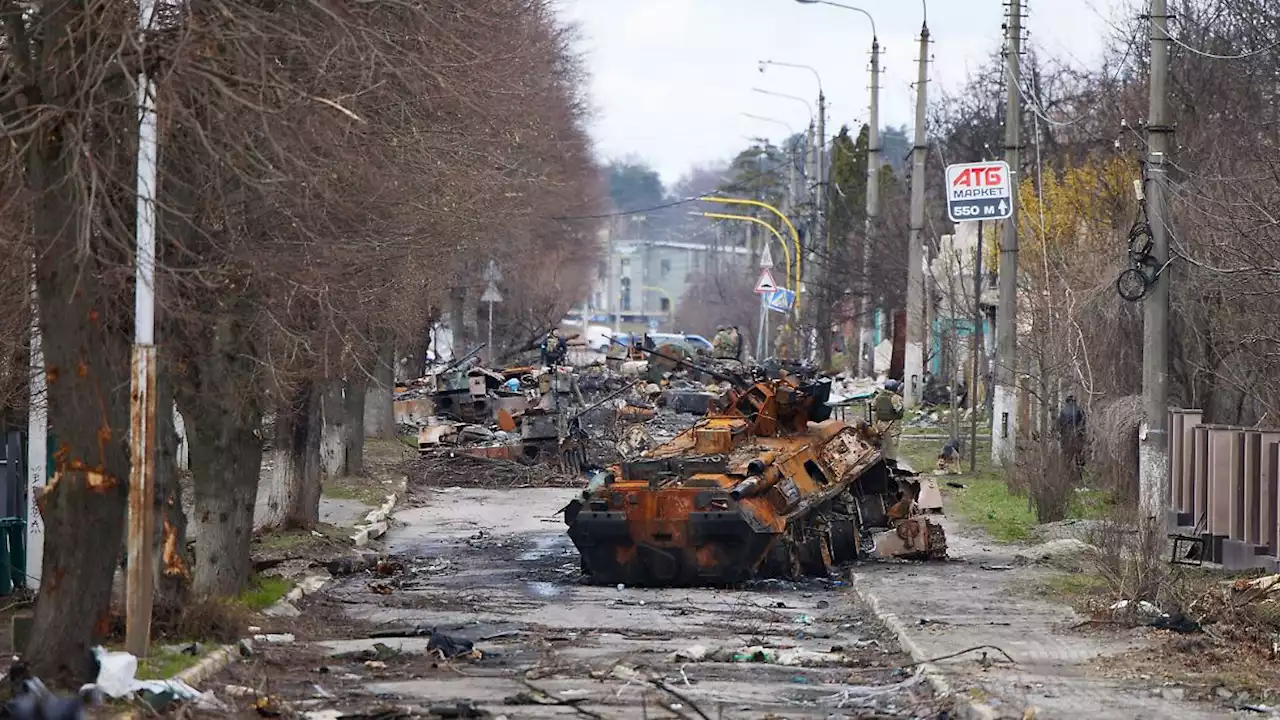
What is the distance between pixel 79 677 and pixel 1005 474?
77.6 feet

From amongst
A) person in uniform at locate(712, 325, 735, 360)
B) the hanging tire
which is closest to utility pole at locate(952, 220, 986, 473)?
the hanging tire

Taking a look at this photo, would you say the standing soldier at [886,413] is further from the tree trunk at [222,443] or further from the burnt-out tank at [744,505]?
the tree trunk at [222,443]

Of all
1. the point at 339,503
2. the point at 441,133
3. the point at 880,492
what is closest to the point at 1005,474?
the point at 880,492

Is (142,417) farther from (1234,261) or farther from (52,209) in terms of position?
(1234,261)

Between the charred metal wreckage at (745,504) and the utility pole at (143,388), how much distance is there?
797 cm

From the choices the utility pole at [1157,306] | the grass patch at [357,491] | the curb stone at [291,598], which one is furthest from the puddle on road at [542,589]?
the grass patch at [357,491]

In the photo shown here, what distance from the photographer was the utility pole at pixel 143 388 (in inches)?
484

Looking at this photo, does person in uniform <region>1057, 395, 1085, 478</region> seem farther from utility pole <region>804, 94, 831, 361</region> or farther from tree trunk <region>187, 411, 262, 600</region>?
utility pole <region>804, 94, 831, 361</region>

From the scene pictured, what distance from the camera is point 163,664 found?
525 inches

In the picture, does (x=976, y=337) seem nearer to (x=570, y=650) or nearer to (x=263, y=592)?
(x=263, y=592)

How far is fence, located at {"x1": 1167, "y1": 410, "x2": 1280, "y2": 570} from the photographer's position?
57.2 feet

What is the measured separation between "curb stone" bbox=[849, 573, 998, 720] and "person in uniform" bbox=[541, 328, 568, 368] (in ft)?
125

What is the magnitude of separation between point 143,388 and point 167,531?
3.22 meters

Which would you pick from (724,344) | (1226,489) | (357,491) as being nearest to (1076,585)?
(1226,489)
